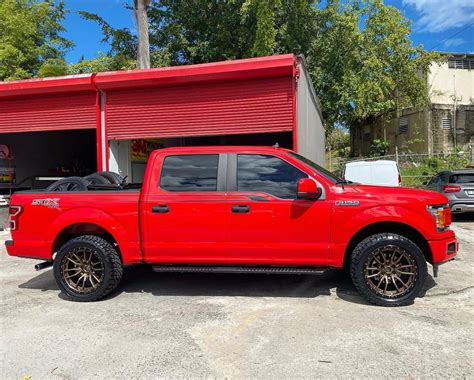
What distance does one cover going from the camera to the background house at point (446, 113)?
995 inches

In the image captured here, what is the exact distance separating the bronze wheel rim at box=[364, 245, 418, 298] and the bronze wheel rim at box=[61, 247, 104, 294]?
11.1 ft

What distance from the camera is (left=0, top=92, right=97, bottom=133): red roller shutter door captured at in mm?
10625

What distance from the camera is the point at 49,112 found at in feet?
35.6

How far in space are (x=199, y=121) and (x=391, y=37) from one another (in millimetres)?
17264

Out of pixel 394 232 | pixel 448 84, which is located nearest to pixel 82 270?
pixel 394 232

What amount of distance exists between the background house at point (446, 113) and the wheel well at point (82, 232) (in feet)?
79.1

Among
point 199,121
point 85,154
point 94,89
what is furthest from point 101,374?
point 85,154

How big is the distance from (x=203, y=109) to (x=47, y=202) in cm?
517

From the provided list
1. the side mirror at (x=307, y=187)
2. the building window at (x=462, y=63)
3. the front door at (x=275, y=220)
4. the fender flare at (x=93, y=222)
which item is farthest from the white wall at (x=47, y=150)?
the building window at (x=462, y=63)

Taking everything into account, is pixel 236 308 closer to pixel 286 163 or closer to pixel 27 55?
pixel 286 163

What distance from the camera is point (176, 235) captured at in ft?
16.9

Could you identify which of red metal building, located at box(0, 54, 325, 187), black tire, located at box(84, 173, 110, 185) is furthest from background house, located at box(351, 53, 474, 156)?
black tire, located at box(84, 173, 110, 185)

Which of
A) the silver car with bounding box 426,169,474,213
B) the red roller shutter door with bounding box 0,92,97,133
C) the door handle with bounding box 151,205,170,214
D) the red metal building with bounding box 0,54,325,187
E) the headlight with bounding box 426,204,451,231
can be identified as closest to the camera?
the headlight with bounding box 426,204,451,231

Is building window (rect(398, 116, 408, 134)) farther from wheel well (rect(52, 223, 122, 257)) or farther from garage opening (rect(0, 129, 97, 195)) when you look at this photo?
wheel well (rect(52, 223, 122, 257))
